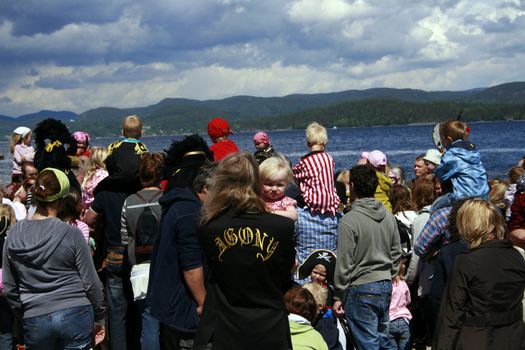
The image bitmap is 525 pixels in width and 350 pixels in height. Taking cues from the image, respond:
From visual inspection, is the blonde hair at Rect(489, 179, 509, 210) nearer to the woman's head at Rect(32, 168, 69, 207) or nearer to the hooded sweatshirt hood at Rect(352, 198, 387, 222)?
the hooded sweatshirt hood at Rect(352, 198, 387, 222)

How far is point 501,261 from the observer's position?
418 centimetres

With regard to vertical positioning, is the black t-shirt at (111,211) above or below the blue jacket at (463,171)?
below

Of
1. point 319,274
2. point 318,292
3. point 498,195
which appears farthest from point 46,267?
point 498,195

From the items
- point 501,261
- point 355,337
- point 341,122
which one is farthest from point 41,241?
point 341,122

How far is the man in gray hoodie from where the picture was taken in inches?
206

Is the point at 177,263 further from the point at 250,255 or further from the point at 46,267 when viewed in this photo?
the point at 46,267

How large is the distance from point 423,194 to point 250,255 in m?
3.71

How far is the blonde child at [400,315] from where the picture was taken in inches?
239

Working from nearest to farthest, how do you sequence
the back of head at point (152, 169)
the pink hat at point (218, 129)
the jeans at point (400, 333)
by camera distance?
the back of head at point (152, 169)
the jeans at point (400, 333)
the pink hat at point (218, 129)

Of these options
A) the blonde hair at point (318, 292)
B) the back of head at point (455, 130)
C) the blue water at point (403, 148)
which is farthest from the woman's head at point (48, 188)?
the back of head at point (455, 130)

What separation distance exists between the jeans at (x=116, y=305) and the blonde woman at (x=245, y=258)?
7.33 ft

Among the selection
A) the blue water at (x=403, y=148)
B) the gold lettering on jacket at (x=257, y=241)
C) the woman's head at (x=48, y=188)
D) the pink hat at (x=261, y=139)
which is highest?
the pink hat at (x=261, y=139)

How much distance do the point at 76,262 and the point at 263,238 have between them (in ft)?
5.17

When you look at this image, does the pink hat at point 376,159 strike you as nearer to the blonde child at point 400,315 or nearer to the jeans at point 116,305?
the blonde child at point 400,315
